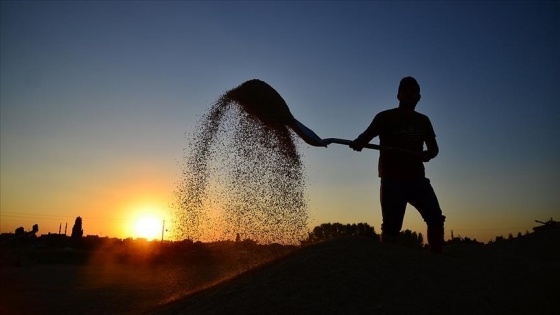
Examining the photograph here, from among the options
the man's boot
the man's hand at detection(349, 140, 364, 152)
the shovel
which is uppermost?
the shovel

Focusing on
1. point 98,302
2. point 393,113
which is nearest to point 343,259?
point 393,113

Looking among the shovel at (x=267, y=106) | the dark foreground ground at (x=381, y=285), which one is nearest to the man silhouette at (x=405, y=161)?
the dark foreground ground at (x=381, y=285)

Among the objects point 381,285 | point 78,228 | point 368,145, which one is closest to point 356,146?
point 368,145

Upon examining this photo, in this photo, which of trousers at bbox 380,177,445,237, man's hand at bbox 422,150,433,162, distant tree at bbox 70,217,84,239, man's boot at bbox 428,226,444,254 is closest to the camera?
man's boot at bbox 428,226,444,254

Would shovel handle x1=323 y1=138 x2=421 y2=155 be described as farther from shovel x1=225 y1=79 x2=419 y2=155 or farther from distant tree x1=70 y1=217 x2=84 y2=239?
distant tree x1=70 y1=217 x2=84 y2=239

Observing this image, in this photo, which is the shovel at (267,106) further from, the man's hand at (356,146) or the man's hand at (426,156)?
the man's hand at (426,156)

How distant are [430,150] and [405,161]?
45cm

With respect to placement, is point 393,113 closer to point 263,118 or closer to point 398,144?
point 398,144

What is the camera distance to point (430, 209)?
4359mm

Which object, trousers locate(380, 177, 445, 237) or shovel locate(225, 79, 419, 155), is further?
shovel locate(225, 79, 419, 155)

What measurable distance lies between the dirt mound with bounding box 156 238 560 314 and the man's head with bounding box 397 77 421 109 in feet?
5.92

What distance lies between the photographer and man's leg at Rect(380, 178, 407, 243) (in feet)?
14.3

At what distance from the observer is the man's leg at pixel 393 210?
4367 millimetres

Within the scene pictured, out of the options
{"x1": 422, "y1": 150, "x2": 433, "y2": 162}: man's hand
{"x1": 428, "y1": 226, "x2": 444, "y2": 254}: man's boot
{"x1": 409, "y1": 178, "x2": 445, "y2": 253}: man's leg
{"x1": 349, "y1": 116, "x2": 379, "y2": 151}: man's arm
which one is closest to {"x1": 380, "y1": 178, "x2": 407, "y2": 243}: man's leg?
{"x1": 409, "y1": 178, "x2": 445, "y2": 253}: man's leg
